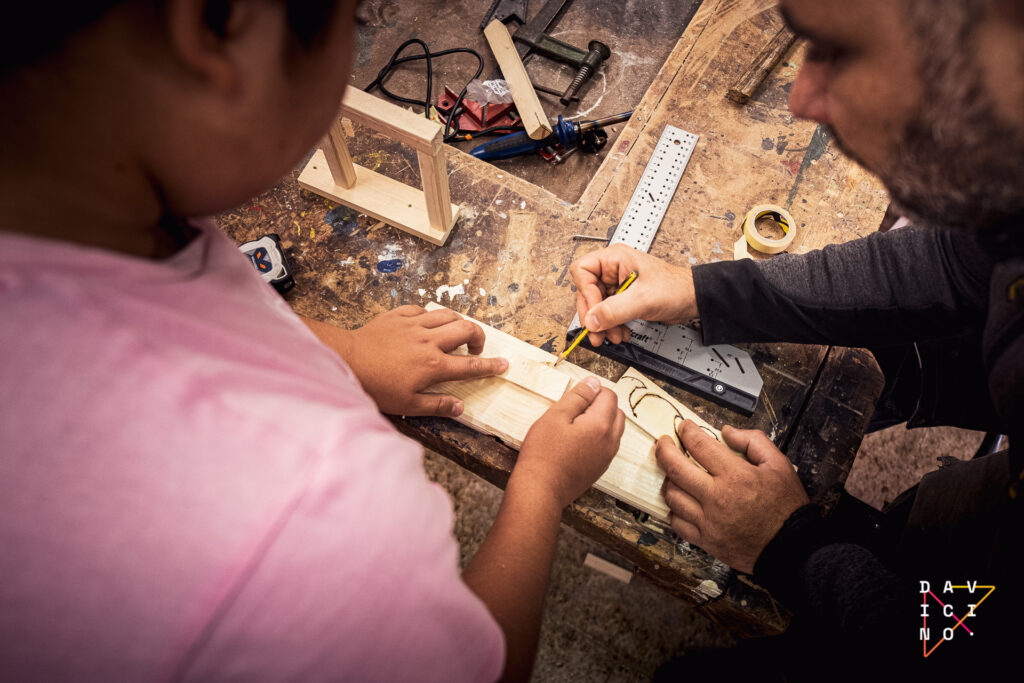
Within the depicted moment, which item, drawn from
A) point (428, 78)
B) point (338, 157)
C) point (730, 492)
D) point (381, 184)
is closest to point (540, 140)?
point (428, 78)

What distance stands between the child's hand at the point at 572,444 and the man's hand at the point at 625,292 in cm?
19

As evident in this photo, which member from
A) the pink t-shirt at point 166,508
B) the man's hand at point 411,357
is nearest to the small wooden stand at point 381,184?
the man's hand at point 411,357

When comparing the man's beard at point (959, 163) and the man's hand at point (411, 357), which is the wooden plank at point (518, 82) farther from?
the man's beard at point (959, 163)

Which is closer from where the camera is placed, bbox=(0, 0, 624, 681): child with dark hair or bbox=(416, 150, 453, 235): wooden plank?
bbox=(0, 0, 624, 681): child with dark hair

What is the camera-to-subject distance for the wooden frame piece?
129cm

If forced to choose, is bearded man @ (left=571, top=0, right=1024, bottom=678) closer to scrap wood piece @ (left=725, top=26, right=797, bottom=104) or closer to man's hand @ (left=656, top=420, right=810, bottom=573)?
man's hand @ (left=656, top=420, right=810, bottom=573)

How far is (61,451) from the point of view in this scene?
0.50 meters

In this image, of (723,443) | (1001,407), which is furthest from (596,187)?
(1001,407)

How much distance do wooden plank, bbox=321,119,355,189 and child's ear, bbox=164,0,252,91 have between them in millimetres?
976

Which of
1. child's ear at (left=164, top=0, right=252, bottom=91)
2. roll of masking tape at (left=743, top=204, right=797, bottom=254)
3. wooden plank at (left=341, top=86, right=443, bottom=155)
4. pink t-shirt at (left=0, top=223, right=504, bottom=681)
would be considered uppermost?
roll of masking tape at (left=743, top=204, right=797, bottom=254)

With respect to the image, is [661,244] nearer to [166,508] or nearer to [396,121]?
[396,121]

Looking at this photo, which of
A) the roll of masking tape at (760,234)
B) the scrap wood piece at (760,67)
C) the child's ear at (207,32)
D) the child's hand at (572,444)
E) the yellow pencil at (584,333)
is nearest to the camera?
the child's ear at (207,32)

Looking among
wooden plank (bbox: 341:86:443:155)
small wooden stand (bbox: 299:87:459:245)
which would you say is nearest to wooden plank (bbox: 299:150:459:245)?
small wooden stand (bbox: 299:87:459:245)

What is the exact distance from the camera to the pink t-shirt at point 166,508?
50 centimetres
